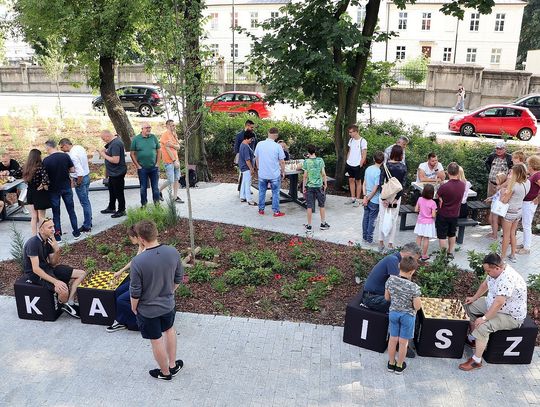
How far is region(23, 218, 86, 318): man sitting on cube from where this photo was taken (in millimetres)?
6520

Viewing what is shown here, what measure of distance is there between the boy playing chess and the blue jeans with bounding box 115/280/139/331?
127 inches

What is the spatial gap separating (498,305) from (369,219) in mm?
3951

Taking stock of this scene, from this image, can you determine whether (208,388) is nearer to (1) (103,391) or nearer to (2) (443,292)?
(1) (103,391)

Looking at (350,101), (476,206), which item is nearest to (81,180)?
(350,101)

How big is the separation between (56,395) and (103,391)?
1.59 feet

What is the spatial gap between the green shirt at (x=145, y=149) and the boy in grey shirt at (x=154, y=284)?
570 cm

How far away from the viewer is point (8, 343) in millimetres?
6457

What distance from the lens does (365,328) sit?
20.8ft

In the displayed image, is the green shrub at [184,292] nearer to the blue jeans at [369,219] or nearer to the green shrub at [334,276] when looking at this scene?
the green shrub at [334,276]

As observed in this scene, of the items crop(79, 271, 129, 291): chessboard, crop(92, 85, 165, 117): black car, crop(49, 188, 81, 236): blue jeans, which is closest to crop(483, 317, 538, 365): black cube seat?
crop(79, 271, 129, 291): chessboard

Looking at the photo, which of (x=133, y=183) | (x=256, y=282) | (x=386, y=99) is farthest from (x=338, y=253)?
(x=386, y=99)

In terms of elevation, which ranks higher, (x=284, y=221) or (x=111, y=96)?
(x=111, y=96)

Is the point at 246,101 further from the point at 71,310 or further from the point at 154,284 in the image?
the point at 154,284

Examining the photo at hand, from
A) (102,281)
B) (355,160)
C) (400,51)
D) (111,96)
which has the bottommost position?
(102,281)
